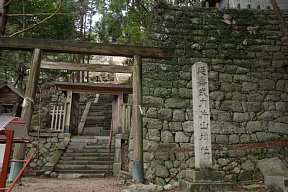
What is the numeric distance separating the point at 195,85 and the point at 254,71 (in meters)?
3.70

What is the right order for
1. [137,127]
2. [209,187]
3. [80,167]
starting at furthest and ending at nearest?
1. [80,167]
2. [137,127]
3. [209,187]

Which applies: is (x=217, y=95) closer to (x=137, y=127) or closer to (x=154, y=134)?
(x=154, y=134)

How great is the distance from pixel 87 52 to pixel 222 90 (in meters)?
4.17

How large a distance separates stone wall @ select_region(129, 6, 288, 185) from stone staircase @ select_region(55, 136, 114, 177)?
8.78ft

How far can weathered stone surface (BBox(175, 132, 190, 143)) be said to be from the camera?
7.25 meters

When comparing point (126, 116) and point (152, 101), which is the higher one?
point (152, 101)

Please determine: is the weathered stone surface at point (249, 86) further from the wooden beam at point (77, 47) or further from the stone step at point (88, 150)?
the stone step at point (88, 150)

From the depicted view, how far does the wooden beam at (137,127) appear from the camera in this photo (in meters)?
5.69

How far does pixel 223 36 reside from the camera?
8.44 m

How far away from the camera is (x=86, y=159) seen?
9.48m

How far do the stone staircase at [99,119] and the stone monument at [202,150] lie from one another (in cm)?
881

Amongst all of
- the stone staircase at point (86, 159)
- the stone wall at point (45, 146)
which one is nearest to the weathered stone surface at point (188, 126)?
the stone staircase at point (86, 159)

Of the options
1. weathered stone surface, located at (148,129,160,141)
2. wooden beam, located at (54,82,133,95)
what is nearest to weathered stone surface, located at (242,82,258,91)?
weathered stone surface, located at (148,129,160,141)

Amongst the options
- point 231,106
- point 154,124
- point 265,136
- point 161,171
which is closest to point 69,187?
point 161,171
